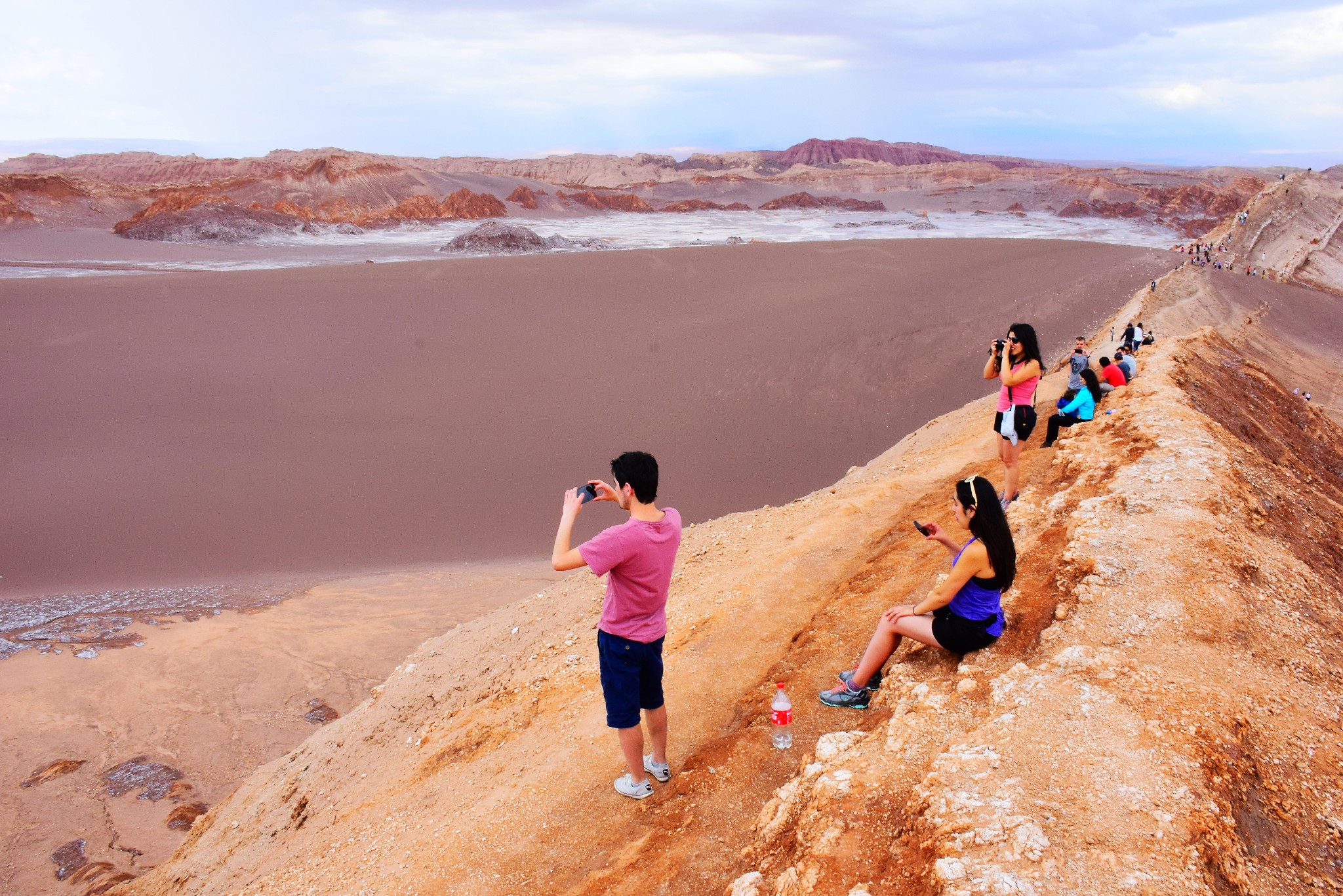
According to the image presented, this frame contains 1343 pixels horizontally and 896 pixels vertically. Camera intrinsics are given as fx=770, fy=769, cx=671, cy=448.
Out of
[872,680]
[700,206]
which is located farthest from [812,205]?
[872,680]

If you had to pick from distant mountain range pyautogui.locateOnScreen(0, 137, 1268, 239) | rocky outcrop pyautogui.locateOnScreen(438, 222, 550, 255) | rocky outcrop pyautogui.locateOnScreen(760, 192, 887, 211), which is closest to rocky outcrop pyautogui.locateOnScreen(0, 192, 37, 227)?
distant mountain range pyautogui.locateOnScreen(0, 137, 1268, 239)

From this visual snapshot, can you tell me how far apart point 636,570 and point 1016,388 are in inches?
129

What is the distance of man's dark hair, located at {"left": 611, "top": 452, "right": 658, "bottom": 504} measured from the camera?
2.74 meters

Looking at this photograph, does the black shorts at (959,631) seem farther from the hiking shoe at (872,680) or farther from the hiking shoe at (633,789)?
the hiking shoe at (633,789)

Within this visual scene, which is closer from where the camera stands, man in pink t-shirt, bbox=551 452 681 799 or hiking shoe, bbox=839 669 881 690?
man in pink t-shirt, bbox=551 452 681 799

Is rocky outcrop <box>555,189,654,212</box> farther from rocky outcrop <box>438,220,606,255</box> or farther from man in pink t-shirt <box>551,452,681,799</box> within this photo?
man in pink t-shirt <box>551,452,681,799</box>

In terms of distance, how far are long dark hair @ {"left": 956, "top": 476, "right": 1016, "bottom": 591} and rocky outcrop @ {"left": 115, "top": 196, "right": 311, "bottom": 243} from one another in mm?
37550

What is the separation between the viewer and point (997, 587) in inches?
119

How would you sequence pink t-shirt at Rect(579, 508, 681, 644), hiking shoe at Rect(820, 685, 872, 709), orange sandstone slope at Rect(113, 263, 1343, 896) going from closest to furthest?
orange sandstone slope at Rect(113, 263, 1343, 896) < pink t-shirt at Rect(579, 508, 681, 644) < hiking shoe at Rect(820, 685, 872, 709)

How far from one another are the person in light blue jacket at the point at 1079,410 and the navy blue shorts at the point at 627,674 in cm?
465

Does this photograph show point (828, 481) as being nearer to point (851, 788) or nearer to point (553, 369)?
point (553, 369)

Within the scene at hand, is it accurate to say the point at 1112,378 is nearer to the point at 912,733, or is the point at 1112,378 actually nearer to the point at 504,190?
the point at 912,733

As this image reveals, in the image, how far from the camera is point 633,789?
3221mm

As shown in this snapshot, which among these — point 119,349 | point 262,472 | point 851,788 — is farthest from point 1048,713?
point 119,349
